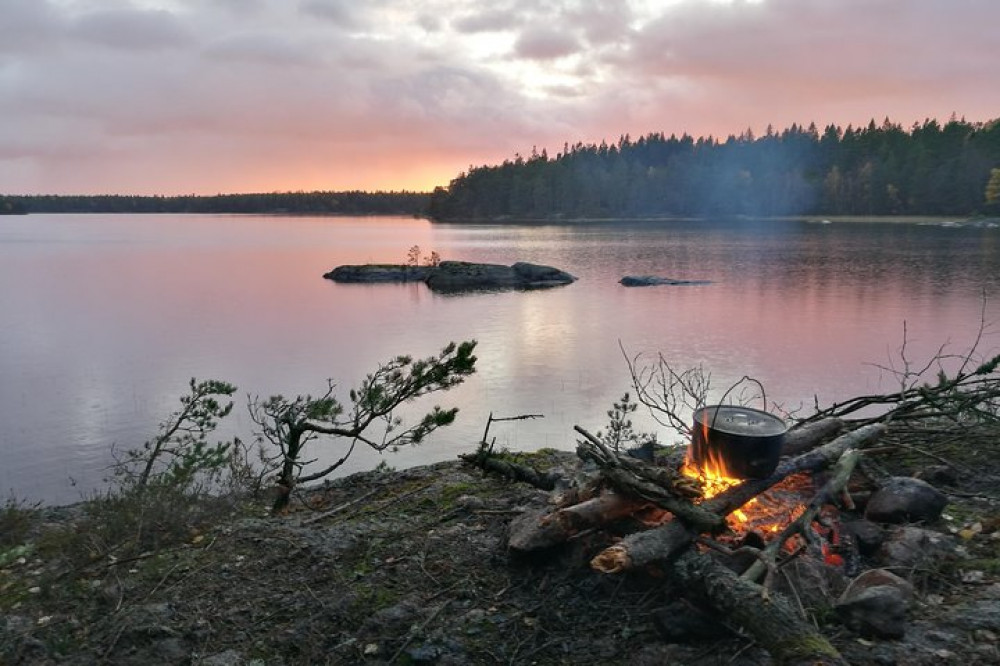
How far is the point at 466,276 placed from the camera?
157ft

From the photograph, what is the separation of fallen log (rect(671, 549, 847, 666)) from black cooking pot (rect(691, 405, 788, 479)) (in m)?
1.20

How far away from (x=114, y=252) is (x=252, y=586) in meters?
80.9

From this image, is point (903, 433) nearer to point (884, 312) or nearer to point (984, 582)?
point (984, 582)

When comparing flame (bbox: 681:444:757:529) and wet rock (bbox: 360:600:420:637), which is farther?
flame (bbox: 681:444:757:529)

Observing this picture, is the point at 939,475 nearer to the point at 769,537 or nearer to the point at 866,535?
the point at 866,535

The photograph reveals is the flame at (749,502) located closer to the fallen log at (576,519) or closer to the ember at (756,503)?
the ember at (756,503)

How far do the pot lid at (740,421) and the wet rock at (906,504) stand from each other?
1110 mm

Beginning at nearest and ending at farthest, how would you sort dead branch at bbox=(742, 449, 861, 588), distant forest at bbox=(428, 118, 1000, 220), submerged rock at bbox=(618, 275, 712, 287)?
dead branch at bbox=(742, 449, 861, 588), submerged rock at bbox=(618, 275, 712, 287), distant forest at bbox=(428, 118, 1000, 220)

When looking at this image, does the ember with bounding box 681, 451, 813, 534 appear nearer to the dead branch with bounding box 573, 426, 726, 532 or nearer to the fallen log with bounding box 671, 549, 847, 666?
the dead branch with bounding box 573, 426, 726, 532

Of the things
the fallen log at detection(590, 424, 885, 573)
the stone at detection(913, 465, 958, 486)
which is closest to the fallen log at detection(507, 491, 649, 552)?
the fallen log at detection(590, 424, 885, 573)

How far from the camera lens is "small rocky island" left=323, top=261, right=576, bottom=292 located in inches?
1837

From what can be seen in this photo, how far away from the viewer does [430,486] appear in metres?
8.77

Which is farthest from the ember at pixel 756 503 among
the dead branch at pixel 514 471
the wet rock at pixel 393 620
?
the wet rock at pixel 393 620

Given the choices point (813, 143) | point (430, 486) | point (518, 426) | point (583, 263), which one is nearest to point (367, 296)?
point (583, 263)
